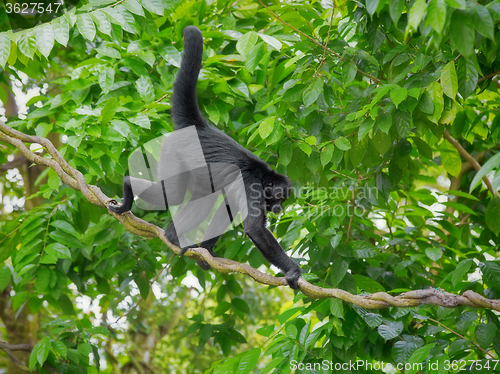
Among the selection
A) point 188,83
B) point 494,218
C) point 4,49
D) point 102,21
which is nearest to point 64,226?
point 4,49

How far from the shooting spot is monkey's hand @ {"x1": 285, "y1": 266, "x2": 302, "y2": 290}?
272 cm

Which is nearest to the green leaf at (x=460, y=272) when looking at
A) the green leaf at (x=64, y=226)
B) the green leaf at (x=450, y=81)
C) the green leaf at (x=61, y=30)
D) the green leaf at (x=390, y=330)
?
the green leaf at (x=390, y=330)

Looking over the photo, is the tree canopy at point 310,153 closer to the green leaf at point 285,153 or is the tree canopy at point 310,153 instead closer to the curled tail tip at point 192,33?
the green leaf at point 285,153

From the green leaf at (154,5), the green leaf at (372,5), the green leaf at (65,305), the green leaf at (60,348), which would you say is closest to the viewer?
the green leaf at (372,5)

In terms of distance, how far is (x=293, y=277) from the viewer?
9.16ft

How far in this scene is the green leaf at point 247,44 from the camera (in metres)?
3.08

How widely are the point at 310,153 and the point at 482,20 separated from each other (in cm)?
149

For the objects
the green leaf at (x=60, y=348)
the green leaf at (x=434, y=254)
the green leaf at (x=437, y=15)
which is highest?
the green leaf at (x=437, y=15)

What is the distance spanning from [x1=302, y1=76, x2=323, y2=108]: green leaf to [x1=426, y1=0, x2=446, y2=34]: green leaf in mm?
1255

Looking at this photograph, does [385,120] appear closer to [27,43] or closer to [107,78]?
[107,78]

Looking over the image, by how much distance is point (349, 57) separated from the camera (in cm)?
296

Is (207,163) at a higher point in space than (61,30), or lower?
lower

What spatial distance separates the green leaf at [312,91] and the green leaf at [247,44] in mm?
594

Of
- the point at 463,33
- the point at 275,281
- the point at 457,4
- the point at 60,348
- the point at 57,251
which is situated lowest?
the point at 60,348
